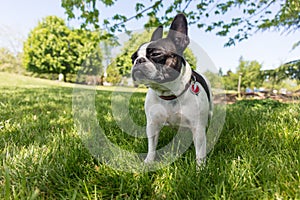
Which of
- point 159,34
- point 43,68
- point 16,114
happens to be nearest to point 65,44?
point 43,68

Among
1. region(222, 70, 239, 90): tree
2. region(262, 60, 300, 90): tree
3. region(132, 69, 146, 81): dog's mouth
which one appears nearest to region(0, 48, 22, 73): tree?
region(222, 70, 239, 90): tree

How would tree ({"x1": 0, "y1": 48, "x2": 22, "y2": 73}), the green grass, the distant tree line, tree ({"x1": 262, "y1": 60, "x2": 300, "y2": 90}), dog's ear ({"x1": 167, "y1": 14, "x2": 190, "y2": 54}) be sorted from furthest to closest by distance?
tree ({"x1": 0, "y1": 48, "x2": 22, "y2": 73}), tree ({"x1": 262, "y1": 60, "x2": 300, "y2": 90}), the distant tree line, dog's ear ({"x1": 167, "y1": 14, "x2": 190, "y2": 54}), the green grass

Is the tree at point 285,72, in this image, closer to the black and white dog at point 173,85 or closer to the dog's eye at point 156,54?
the black and white dog at point 173,85

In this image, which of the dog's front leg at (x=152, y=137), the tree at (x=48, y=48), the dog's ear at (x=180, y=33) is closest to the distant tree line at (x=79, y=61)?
the tree at (x=48, y=48)

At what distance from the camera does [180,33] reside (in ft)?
4.53

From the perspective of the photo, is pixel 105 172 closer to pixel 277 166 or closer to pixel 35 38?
pixel 277 166

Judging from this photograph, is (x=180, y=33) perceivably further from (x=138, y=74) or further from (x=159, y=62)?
(x=138, y=74)

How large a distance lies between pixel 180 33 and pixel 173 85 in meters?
0.35

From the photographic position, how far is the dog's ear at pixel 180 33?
1373 mm

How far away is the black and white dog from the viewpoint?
1.26m

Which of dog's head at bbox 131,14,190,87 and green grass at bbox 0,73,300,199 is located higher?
dog's head at bbox 131,14,190,87

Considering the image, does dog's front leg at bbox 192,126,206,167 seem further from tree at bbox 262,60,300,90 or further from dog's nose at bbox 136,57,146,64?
tree at bbox 262,60,300,90

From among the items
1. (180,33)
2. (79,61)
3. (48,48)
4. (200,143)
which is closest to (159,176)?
(200,143)

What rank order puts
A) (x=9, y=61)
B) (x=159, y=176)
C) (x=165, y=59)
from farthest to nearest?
(x=9, y=61), (x=165, y=59), (x=159, y=176)
